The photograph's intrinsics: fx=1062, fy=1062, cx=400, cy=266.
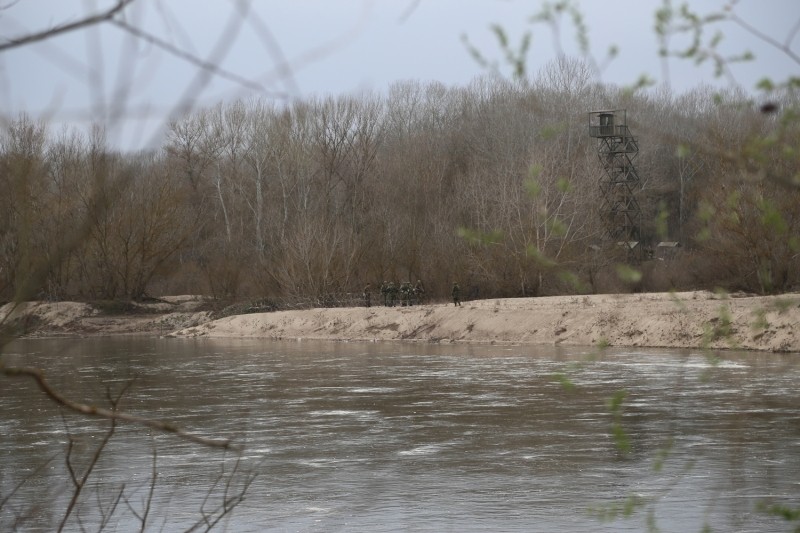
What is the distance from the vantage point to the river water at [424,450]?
9.50 m

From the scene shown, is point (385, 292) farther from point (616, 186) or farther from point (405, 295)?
point (616, 186)

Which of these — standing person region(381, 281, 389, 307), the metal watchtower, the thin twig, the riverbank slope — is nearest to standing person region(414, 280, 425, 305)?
standing person region(381, 281, 389, 307)

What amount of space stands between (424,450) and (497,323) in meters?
21.4

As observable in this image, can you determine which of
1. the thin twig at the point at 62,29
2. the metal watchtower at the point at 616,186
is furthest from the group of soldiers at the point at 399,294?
the thin twig at the point at 62,29

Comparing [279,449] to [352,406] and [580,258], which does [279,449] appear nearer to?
[352,406]

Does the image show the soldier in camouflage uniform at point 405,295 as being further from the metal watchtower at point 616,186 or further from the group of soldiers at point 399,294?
the metal watchtower at point 616,186

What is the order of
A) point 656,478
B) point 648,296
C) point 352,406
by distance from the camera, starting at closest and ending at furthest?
1. point 656,478
2. point 352,406
3. point 648,296

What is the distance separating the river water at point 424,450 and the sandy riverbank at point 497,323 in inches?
166

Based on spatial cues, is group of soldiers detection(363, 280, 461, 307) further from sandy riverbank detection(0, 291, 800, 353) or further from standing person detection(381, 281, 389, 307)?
sandy riverbank detection(0, 291, 800, 353)

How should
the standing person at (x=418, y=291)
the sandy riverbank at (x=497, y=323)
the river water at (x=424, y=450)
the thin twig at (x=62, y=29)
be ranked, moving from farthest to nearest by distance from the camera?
the standing person at (x=418, y=291) < the sandy riverbank at (x=497, y=323) < the river water at (x=424, y=450) < the thin twig at (x=62, y=29)

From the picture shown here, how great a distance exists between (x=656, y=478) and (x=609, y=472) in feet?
1.69

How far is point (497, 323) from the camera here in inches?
1355

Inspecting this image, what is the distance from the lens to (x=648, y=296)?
33500 mm

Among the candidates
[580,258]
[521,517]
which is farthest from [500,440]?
[580,258]
